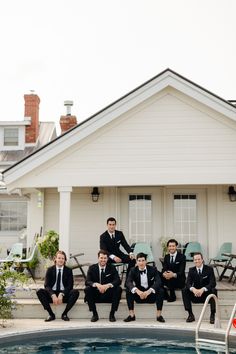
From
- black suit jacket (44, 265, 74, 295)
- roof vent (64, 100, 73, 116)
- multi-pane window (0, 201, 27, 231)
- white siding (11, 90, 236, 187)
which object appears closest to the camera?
black suit jacket (44, 265, 74, 295)

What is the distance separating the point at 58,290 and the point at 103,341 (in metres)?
1.84

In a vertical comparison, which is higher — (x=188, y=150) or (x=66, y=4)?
(x=66, y=4)

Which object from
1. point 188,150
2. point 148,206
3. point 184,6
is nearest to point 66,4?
point 184,6

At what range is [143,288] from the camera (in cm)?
927

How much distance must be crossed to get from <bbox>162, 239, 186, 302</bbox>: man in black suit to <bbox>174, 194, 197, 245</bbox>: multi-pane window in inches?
110

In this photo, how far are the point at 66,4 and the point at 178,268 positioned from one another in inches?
230

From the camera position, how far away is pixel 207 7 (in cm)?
1041

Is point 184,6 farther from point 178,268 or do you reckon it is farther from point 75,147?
point 178,268

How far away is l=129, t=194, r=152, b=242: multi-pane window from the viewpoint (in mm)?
12742

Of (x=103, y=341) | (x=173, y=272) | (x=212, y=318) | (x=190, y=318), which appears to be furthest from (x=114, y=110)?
(x=103, y=341)

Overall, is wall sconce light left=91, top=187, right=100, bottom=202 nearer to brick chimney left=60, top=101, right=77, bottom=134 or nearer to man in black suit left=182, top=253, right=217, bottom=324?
man in black suit left=182, top=253, right=217, bottom=324

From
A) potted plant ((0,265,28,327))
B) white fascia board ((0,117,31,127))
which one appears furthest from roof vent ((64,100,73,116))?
potted plant ((0,265,28,327))

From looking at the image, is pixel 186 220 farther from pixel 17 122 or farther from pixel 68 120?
pixel 17 122

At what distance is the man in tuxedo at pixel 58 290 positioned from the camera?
9.08 m
